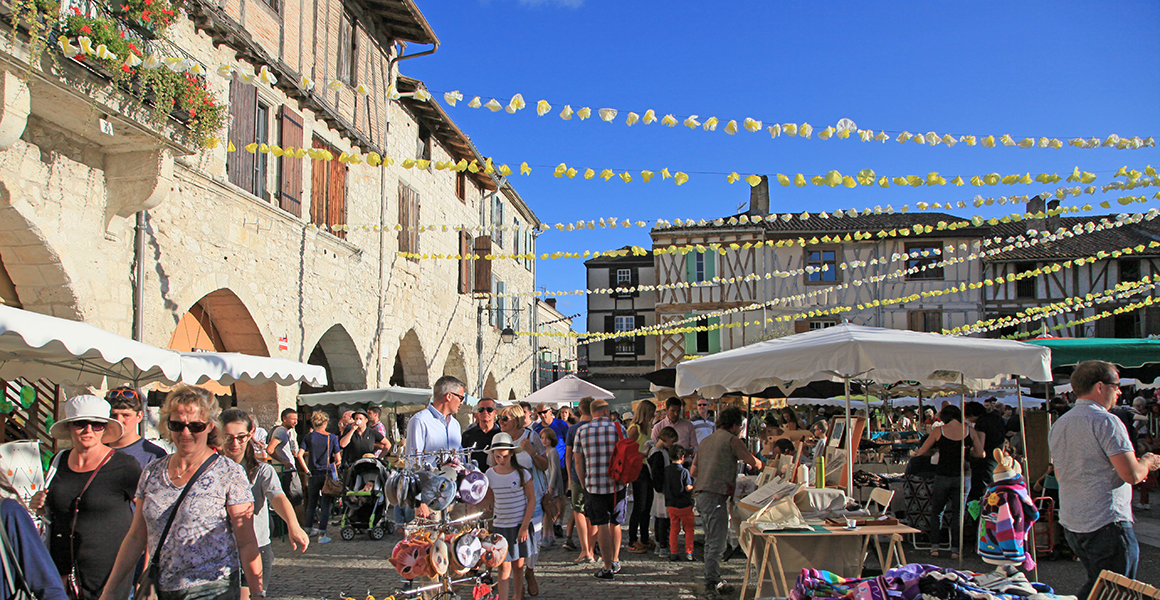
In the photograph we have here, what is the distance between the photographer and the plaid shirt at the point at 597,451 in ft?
23.1

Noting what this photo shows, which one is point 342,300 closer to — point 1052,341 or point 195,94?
point 195,94

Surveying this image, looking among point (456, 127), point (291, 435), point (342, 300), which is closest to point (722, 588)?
point (291, 435)

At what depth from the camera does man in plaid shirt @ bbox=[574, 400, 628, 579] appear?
691cm

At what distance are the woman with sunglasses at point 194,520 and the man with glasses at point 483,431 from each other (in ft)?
10.9

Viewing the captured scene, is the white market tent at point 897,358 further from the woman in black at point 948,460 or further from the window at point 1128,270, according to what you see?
the window at point 1128,270

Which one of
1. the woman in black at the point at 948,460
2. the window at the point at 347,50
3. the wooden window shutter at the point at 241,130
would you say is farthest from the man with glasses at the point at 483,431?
the window at the point at 347,50

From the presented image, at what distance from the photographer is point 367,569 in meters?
7.31

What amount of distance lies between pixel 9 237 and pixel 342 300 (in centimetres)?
616

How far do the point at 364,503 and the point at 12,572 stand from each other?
6.78m

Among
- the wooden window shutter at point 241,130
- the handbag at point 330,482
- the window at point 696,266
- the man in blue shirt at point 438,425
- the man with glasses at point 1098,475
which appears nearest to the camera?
the man with glasses at point 1098,475

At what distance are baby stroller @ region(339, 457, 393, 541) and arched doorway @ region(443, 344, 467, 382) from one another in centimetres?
1048

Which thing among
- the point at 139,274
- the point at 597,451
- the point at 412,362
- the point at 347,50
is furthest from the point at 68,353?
the point at 412,362

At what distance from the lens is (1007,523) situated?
4.52 meters

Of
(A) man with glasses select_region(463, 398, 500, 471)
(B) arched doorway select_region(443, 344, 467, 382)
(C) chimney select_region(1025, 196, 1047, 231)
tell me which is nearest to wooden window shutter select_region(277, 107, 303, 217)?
(A) man with glasses select_region(463, 398, 500, 471)
